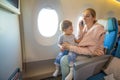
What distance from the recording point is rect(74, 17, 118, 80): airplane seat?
1.28 metres

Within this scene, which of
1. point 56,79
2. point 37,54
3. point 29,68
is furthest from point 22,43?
point 56,79

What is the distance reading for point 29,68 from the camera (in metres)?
1.99

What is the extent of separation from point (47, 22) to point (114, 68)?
112cm

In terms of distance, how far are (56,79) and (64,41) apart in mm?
720

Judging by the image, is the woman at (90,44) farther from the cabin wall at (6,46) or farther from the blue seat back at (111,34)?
the cabin wall at (6,46)

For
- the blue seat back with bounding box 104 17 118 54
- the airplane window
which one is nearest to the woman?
the blue seat back with bounding box 104 17 118 54

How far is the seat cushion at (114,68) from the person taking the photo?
4.42ft

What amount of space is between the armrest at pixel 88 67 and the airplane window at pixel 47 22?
0.84 meters

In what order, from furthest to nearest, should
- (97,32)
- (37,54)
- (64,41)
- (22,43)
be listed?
(37,54)
(22,43)
(64,41)
(97,32)

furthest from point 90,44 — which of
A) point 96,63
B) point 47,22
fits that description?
point 47,22

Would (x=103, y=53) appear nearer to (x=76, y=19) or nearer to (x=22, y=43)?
(x=76, y=19)

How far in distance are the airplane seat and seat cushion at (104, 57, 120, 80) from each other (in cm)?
7

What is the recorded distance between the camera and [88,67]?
1331 millimetres

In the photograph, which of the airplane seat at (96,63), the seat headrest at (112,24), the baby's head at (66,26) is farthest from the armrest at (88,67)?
the baby's head at (66,26)
